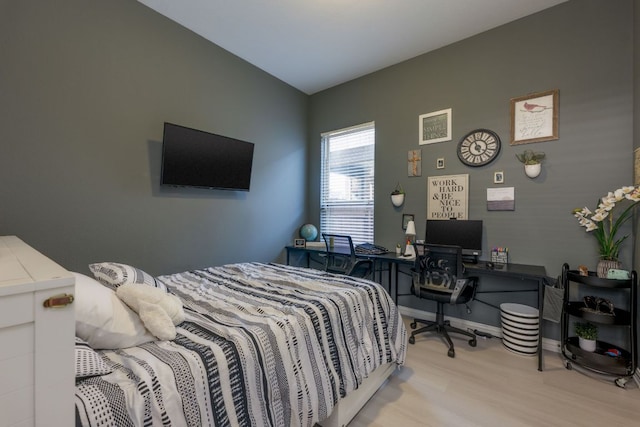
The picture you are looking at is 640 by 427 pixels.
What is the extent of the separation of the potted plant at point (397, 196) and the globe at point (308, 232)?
1234 millimetres

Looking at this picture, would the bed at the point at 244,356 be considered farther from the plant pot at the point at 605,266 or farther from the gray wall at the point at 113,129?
the plant pot at the point at 605,266

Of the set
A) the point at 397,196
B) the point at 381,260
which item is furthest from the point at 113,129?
the point at 397,196

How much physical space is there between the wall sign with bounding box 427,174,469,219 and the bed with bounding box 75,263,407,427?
151cm

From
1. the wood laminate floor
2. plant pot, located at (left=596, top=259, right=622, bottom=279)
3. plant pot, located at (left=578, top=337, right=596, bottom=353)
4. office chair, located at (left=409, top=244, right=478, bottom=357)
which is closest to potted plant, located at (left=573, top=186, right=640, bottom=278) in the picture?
plant pot, located at (left=596, top=259, right=622, bottom=279)

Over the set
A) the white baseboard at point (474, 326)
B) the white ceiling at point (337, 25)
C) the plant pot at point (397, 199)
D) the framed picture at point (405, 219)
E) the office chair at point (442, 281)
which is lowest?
the white baseboard at point (474, 326)

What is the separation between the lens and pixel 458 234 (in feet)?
9.27

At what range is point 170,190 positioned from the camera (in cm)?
266

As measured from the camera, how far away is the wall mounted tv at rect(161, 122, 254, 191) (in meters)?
2.54

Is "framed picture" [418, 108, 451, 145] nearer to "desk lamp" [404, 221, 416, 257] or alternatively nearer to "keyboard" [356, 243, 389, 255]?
"desk lamp" [404, 221, 416, 257]

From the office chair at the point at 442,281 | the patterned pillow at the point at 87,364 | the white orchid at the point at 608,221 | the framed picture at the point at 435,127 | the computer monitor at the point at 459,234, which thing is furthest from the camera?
the framed picture at the point at 435,127

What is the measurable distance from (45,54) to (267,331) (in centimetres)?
251

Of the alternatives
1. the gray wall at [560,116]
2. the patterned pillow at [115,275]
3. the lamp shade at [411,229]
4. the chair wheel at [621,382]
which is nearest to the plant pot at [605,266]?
the gray wall at [560,116]

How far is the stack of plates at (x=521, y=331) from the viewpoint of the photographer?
2357mm

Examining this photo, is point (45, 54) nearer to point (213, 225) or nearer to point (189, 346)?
point (213, 225)
